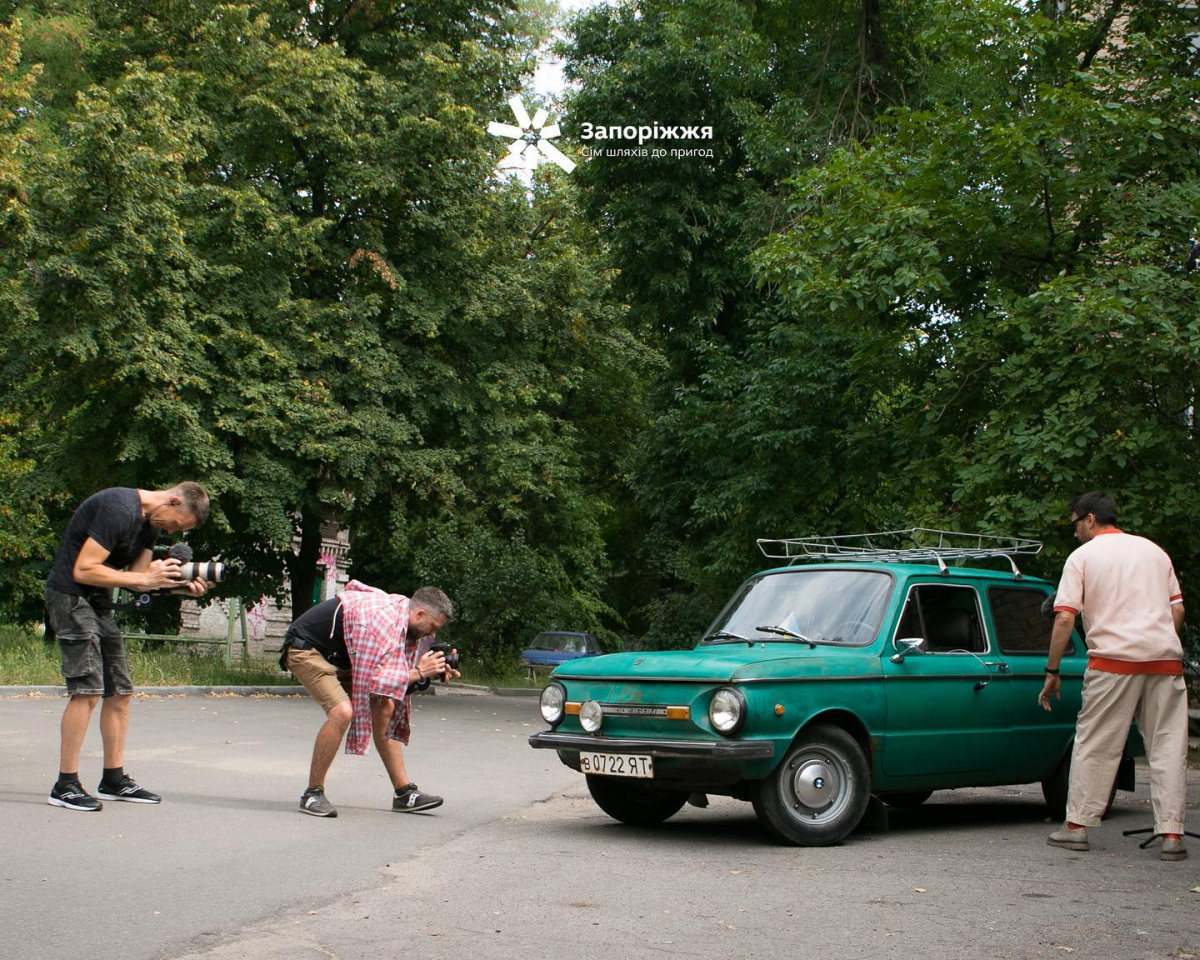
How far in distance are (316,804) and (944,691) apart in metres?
4.09

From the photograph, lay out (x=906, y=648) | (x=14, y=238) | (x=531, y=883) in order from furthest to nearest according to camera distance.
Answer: (x=14, y=238)
(x=906, y=648)
(x=531, y=883)

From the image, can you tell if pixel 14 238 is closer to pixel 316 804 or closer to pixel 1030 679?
pixel 316 804

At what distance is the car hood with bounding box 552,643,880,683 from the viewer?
26.3 feet

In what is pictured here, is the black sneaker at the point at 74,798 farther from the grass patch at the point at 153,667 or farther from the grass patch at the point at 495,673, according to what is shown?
the grass patch at the point at 495,673

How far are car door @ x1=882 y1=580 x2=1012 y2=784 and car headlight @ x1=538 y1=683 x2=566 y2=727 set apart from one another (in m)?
2.00

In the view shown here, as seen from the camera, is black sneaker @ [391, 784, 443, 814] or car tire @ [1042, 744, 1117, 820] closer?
black sneaker @ [391, 784, 443, 814]

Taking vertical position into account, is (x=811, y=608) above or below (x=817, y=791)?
above

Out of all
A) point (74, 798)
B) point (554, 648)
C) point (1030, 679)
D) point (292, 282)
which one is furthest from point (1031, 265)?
point (554, 648)

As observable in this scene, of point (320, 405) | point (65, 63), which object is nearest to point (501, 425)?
point (320, 405)

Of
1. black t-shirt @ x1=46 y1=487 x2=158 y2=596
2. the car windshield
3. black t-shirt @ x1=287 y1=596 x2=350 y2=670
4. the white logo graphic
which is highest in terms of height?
the white logo graphic

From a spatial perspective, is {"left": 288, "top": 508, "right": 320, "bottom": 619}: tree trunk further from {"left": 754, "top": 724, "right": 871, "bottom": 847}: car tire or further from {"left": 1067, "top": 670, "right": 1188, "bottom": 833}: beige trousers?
{"left": 1067, "top": 670, "right": 1188, "bottom": 833}: beige trousers

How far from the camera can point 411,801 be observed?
9234mm

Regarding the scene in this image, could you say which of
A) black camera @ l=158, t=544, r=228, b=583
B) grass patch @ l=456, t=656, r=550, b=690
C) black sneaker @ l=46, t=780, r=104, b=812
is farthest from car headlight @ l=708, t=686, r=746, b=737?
grass patch @ l=456, t=656, r=550, b=690

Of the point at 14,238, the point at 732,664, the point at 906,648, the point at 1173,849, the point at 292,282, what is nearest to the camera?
the point at 1173,849
